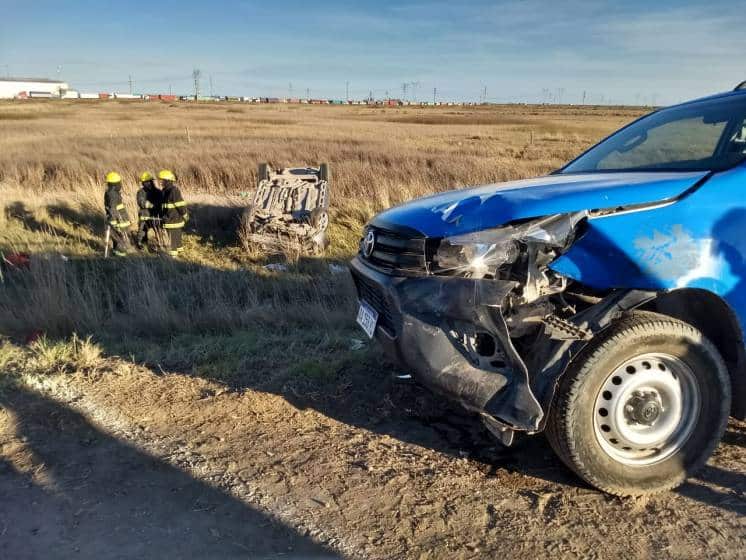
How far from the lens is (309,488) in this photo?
120 inches

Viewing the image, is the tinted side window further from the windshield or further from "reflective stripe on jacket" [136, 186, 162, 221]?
"reflective stripe on jacket" [136, 186, 162, 221]

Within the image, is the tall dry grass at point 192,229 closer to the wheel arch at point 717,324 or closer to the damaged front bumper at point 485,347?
the damaged front bumper at point 485,347

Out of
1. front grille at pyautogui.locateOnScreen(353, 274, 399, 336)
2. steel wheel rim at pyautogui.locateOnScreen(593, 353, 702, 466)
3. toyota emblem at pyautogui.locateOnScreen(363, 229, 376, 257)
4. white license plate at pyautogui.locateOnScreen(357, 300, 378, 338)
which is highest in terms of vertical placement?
toyota emblem at pyautogui.locateOnScreen(363, 229, 376, 257)

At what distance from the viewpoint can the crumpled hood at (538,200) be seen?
2.81 meters

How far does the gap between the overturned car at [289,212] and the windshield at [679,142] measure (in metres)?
6.63

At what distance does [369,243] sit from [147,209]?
29.0 feet

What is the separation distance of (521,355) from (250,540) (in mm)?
1503

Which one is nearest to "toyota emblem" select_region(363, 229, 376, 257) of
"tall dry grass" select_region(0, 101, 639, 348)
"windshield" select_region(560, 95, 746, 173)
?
"windshield" select_region(560, 95, 746, 173)

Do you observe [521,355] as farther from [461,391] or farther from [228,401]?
[228,401]

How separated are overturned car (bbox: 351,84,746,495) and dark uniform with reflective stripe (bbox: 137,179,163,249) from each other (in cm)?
921

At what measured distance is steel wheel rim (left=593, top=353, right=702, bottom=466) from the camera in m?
2.83

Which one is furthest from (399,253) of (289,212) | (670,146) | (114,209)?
(114,209)

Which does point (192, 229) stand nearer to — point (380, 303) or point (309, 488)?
point (380, 303)

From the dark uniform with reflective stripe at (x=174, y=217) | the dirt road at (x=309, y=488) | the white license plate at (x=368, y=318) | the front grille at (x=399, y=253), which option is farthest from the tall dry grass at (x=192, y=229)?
the front grille at (x=399, y=253)
